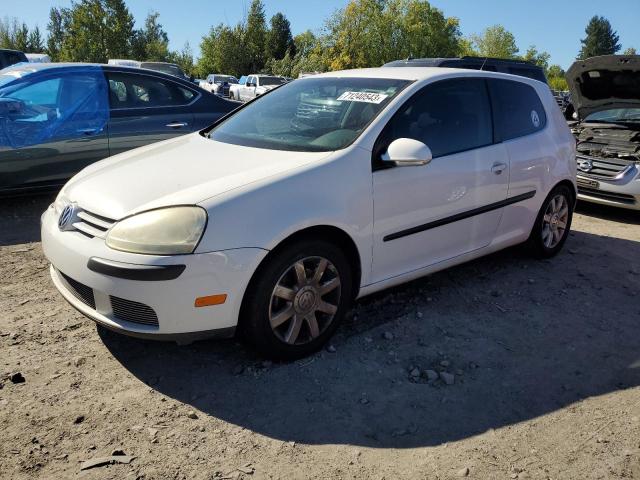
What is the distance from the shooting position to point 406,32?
144 feet

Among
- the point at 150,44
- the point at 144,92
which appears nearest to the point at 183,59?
the point at 150,44

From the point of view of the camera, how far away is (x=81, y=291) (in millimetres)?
2766

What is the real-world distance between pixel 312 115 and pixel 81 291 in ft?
5.82

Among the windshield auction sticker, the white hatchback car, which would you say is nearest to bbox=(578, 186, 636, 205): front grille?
the white hatchback car

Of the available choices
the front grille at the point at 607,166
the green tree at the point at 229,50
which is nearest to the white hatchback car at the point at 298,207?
the front grille at the point at 607,166

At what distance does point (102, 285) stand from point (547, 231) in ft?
12.2

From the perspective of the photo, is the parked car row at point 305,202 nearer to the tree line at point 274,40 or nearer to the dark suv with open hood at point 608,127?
the dark suv with open hood at point 608,127

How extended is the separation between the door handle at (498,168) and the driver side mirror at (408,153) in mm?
989

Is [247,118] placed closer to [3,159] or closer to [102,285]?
[102,285]

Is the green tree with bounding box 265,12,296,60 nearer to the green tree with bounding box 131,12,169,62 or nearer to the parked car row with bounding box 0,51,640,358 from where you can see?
the green tree with bounding box 131,12,169,62

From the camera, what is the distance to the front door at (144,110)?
5.80 m

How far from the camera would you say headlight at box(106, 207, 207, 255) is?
2.52 m

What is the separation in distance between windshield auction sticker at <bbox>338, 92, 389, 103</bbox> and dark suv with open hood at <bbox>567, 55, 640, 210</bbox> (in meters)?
4.36

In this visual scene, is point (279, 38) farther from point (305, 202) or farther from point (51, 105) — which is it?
point (305, 202)
